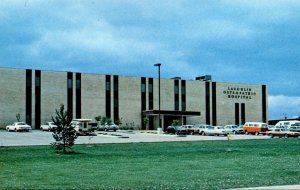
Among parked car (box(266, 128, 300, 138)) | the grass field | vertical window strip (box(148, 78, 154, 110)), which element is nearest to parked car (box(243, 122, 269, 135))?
parked car (box(266, 128, 300, 138))

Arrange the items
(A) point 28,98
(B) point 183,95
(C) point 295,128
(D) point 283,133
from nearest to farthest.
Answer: (D) point 283,133, (C) point 295,128, (A) point 28,98, (B) point 183,95

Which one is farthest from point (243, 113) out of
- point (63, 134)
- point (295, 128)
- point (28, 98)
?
point (63, 134)

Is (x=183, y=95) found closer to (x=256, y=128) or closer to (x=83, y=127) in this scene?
(x=256, y=128)

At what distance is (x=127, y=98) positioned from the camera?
86.3m

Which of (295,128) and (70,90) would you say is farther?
(70,90)

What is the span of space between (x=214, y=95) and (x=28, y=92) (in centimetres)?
3449

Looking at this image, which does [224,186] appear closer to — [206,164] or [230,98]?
[206,164]

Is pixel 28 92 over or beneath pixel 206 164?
over

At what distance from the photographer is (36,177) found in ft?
55.8

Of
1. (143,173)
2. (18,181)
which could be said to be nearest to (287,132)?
(143,173)

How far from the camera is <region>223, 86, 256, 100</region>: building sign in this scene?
315ft

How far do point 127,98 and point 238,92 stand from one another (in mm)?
22989

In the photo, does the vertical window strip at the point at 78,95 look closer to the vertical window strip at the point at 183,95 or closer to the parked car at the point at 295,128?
the vertical window strip at the point at 183,95

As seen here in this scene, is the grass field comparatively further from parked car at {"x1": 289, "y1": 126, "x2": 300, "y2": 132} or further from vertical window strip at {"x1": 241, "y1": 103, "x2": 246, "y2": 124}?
vertical window strip at {"x1": 241, "y1": 103, "x2": 246, "y2": 124}
